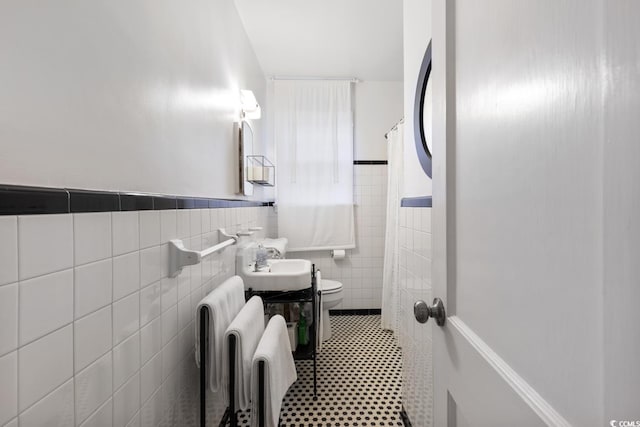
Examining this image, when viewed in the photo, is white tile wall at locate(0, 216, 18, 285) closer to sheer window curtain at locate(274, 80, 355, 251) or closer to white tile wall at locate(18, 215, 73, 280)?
white tile wall at locate(18, 215, 73, 280)

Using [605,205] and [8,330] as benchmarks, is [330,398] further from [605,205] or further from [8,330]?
[605,205]

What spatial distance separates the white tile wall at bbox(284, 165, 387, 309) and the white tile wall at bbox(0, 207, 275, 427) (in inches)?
83.7

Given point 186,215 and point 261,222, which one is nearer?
point 186,215

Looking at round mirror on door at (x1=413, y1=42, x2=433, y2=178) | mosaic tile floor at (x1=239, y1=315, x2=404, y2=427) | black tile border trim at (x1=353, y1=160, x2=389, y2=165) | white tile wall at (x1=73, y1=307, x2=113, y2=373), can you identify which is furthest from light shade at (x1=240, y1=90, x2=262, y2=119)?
mosaic tile floor at (x1=239, y1=315, x2=404, y2=427)

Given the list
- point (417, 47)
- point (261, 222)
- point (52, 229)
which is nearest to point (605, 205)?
point (52, 229)

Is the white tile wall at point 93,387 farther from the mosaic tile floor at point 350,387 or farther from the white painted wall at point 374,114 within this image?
the white painted wall at point 374,114

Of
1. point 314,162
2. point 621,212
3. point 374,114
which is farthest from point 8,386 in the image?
point 374,114

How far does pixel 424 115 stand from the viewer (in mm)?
1310

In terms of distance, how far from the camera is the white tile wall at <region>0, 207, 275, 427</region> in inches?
19.4

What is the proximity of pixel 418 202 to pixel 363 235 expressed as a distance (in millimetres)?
1807

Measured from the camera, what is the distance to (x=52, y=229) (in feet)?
1.81

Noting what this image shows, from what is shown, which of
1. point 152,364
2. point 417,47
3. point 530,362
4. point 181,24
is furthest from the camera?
point 417,47

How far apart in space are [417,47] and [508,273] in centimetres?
128

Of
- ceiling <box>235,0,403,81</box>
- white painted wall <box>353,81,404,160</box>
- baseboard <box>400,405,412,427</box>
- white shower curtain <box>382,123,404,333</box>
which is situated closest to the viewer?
baseboard <box>400,405,412,427</box>
